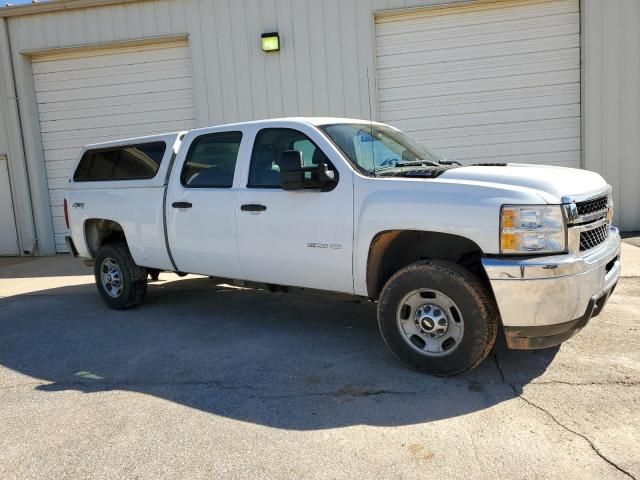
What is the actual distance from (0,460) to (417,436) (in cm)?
248

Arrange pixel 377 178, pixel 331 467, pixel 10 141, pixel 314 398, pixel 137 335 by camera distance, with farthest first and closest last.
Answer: pixel 10 141, pixel 137 335, pixel 377 178, pixel 314 398, pixel 331 467

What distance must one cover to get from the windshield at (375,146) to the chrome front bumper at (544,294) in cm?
143

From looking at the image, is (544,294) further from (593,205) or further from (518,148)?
(518,148)

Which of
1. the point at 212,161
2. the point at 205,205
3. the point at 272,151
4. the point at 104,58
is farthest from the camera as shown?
the point at 104,58

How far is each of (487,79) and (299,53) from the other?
11.4ft

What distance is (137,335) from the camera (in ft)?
18.4

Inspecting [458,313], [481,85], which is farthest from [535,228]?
[481,85]

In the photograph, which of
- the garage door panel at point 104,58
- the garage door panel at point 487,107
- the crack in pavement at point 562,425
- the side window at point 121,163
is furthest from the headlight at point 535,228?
the garage door panel at point 104,58

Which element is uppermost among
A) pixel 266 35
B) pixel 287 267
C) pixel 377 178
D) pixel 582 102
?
pixel 266 35

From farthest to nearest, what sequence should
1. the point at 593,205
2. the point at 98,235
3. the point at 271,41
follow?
the point at 271,41 → the point at 98,235 → the point at 593,205

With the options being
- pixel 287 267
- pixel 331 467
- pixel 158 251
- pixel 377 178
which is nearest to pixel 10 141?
pixel 158 251

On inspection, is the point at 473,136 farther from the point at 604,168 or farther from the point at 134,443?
the point at 134,443

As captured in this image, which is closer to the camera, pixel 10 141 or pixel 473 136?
pixel 473 136

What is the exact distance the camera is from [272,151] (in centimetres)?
516
